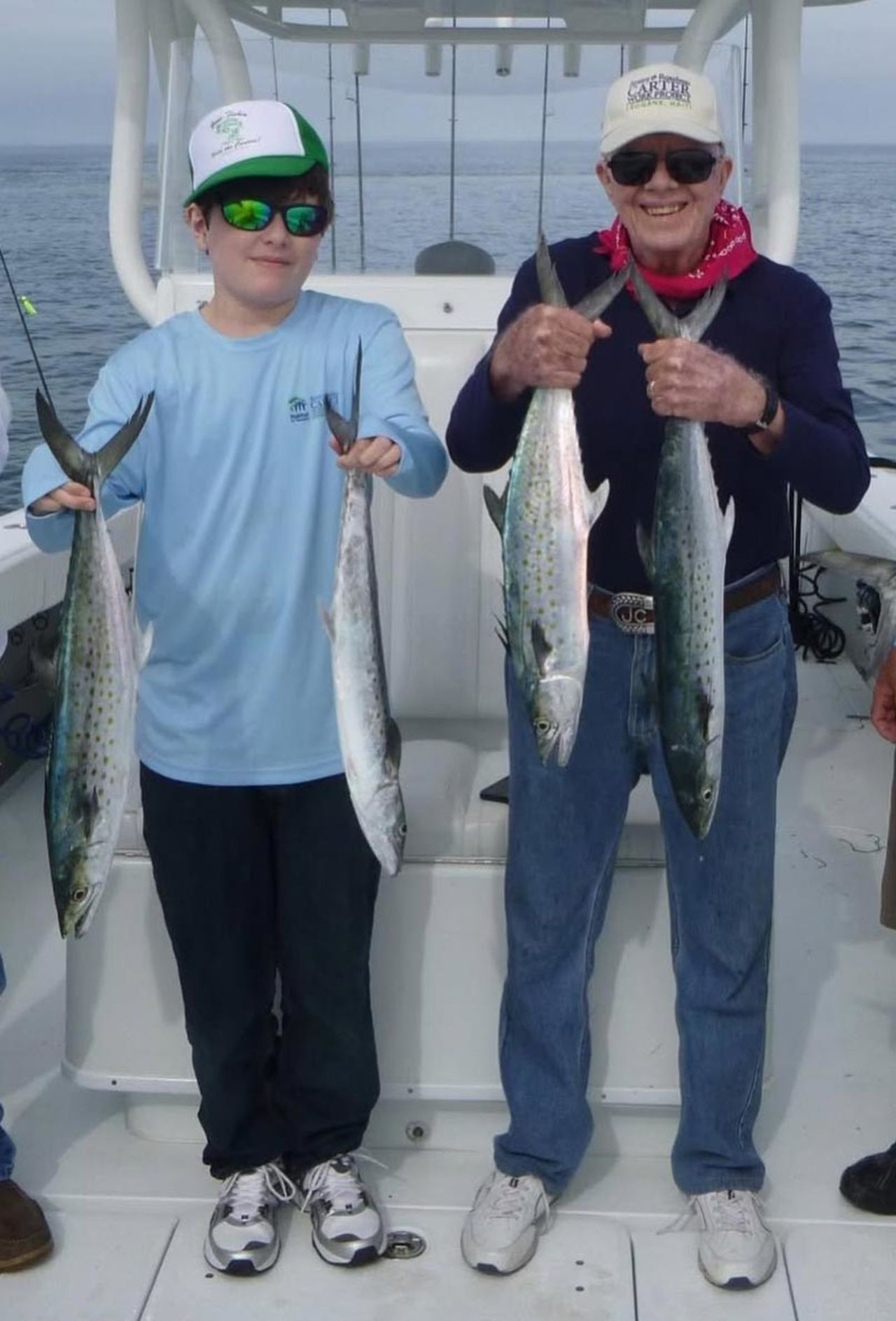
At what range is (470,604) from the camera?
3660 mm

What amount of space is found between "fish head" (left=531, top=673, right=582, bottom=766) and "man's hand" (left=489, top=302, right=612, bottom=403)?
0.42m

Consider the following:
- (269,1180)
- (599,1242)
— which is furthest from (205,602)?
(599,1242)

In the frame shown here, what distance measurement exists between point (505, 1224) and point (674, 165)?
177 cm

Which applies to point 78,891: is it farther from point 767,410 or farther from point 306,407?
point 767,410

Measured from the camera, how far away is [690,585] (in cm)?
220

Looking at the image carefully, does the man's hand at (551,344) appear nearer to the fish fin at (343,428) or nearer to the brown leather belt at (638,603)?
the fish fin at (343,428)

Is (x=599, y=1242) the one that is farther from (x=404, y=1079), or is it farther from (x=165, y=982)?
(x=165, y=982)

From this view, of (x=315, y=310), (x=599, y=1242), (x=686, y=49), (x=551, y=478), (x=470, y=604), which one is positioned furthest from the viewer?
(x=686, y=49)

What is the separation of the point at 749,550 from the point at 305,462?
0.73 metres

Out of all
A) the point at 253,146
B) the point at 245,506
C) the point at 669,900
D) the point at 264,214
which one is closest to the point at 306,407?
the point at 245,506

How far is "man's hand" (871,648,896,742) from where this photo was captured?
8.85 ft

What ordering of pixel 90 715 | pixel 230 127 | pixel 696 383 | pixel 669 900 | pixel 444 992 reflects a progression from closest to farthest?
pixel 696 383
pixel 90 715
pixel 230 127
pixel 669 900
pixel 444 992

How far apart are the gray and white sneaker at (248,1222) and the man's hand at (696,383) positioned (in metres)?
1.55

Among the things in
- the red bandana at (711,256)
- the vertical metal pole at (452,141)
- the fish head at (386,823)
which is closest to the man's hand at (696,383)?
the red bandana at (711,256)
